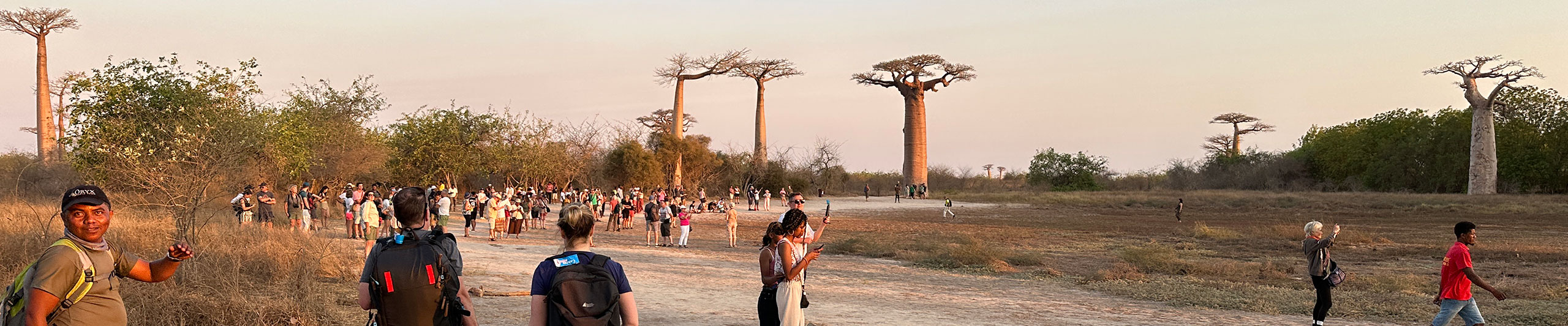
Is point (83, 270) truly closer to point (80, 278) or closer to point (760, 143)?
point (80, 278)

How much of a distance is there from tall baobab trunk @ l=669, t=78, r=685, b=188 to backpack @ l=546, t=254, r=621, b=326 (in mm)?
40580

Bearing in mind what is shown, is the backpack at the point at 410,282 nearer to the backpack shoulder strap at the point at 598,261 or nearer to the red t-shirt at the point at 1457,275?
the backpack shoulder strap at the point at 598,261

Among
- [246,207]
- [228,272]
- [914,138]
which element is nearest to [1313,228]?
[228,272]

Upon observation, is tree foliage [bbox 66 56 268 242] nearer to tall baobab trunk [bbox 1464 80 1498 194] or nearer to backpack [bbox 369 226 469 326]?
backpack [bbox 369 226 469 326]

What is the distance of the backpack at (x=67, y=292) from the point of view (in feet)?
10.4

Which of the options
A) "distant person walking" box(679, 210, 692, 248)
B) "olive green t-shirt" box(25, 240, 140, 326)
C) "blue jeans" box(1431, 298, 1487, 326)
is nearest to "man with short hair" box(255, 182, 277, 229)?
"distant person walking" box(679, 210, 692, 248)

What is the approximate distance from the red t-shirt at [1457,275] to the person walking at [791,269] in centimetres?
445

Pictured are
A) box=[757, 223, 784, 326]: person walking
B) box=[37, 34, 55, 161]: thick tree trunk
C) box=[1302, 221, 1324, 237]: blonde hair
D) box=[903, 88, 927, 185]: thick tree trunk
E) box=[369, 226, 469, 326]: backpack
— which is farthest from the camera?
box=[903, 88, 927, 185]: thick tree trunk

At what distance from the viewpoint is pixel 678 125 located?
48.7 m

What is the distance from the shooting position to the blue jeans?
6445mm

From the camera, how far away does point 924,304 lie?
971 centimetres

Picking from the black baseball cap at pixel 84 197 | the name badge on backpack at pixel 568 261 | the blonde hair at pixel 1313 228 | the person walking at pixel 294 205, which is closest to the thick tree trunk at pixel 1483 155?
the blonde hair at pixel 1313 228

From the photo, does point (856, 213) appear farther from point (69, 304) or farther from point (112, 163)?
point (69, 304)

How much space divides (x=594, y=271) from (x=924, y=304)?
6.75 metres
